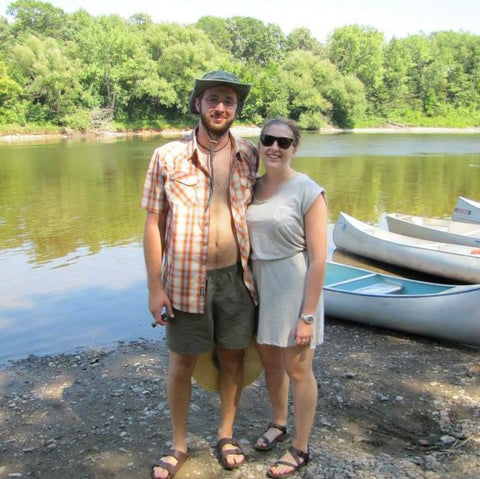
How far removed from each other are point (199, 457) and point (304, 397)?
754 mm

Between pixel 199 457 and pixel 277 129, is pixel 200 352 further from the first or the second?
pixel 277 129

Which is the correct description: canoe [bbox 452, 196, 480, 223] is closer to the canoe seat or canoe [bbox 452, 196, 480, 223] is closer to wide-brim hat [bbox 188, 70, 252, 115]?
the canoe seat

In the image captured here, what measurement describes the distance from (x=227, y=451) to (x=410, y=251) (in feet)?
20.9

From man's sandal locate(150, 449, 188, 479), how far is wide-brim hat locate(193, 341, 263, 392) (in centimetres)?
40

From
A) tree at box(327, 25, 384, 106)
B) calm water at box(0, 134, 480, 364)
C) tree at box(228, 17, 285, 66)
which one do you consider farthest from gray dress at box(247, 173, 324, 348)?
tree at box(228, 17, 285, 66)

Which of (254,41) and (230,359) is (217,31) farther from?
(230,359)

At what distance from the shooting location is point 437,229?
10078 millimetres

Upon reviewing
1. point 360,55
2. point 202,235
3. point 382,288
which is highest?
point 360,55

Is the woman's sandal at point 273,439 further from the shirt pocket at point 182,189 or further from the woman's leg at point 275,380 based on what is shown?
the shirt pocket at point 182,189

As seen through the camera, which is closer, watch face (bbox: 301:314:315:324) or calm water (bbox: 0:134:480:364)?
watch face (bbox: 301:314:315:324)

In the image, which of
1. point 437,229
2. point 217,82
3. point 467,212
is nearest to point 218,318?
point 217,82

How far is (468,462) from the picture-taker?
3217 millimetres

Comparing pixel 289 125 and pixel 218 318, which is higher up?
pixel 289 125

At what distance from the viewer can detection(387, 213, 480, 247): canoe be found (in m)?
9.52
